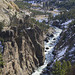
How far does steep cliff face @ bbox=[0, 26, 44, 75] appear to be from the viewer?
169 feet

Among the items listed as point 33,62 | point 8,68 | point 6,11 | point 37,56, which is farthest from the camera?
point 6,11

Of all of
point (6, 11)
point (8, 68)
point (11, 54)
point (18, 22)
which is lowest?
point (8, 68)

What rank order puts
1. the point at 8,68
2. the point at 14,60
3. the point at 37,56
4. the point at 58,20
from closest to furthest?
the point at 8,68 → the point at 14,60 → the point at 37,56 → the point at 58,20

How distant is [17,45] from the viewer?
5816 cm

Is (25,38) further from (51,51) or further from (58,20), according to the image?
(58,20)

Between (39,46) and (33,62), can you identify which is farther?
(39,46)

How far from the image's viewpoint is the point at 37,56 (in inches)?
2660

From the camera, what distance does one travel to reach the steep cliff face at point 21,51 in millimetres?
51431

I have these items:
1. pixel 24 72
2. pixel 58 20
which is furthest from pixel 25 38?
pixel 58 20

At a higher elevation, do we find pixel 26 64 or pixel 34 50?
pixel 34 50

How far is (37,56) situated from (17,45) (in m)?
13.4

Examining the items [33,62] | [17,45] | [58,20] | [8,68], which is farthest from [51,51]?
[58,20]

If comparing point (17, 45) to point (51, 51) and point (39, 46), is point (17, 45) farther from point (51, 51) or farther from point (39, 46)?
point (51, 51)

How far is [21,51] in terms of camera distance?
58219mm
